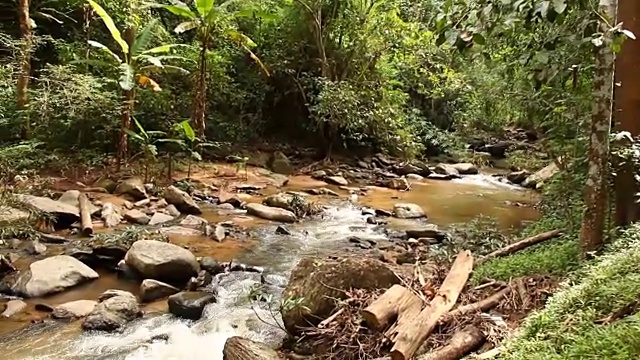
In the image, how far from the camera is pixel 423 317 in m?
3.95

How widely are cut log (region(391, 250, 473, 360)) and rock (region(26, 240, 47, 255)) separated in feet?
15.6

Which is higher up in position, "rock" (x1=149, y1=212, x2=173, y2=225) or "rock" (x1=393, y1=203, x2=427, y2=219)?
"rock" (x1=393, y1=203, x2=427, y2=219)

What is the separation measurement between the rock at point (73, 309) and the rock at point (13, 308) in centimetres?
31

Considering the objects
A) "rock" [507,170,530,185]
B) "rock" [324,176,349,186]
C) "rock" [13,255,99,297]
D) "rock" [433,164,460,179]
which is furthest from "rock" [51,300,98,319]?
"rock" [507,170,530,185]

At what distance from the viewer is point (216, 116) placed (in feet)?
45.4

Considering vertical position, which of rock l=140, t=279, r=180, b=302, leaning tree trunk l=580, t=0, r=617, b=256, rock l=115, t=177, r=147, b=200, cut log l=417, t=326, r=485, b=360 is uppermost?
leaning tree trunk l=580, t=0, r=617, b=256

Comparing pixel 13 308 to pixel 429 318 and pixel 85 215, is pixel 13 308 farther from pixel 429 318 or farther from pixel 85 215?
pixel 429 318

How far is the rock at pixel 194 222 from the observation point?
836 centimetres

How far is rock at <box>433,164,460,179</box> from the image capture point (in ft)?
51.2

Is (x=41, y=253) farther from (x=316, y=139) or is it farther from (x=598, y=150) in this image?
(x=316, y=139)

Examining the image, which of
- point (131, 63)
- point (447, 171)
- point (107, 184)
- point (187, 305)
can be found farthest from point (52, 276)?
point (447, 171)

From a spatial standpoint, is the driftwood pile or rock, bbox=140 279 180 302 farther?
rock, bbox=140 279 180 302

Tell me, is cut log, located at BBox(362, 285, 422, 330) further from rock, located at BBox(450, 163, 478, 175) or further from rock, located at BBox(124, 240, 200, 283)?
rock, located at BBox(450, 163, 478, 175)

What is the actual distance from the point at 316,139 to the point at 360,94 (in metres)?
2.07
